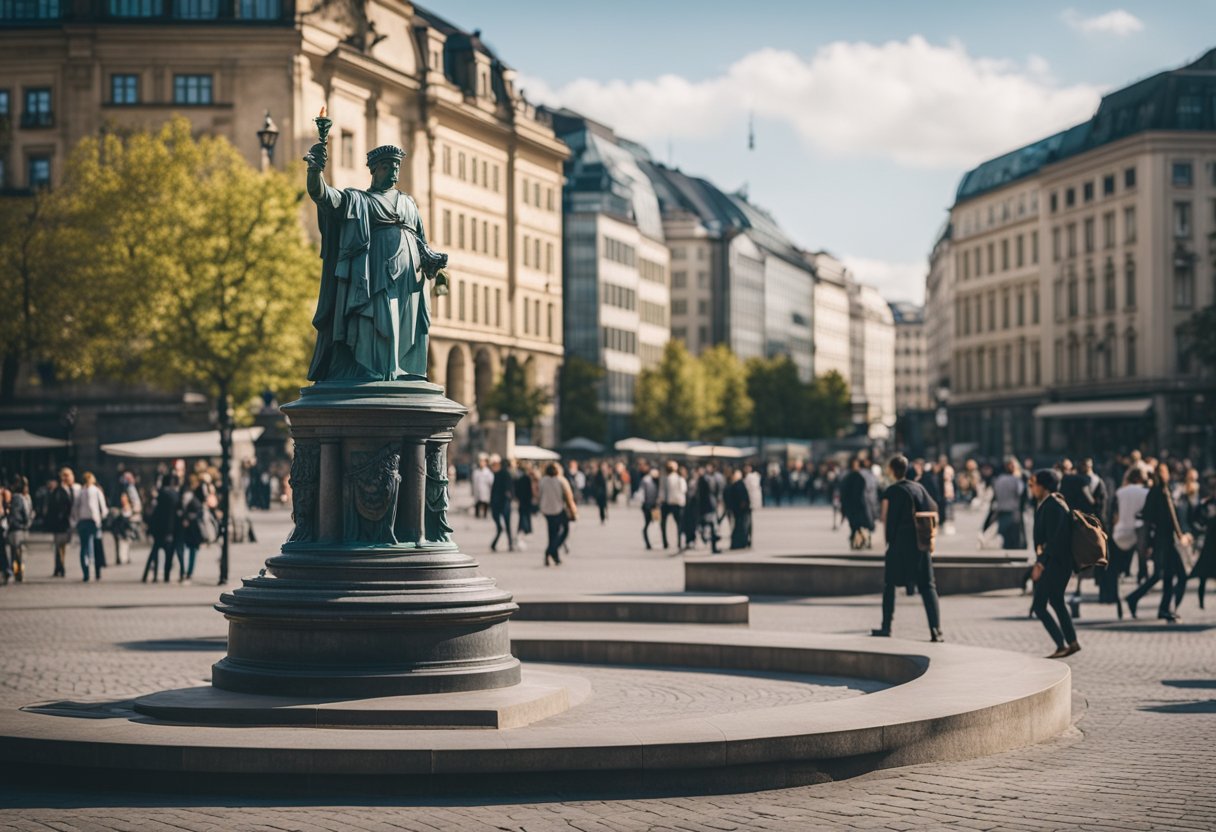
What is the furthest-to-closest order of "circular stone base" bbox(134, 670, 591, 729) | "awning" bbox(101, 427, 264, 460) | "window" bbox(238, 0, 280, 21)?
"window" bbox(238, 0, 280, 21) → "awning" bbox(101, 427, 264, 460) → "circular stone base" bbox(134, 670, 591, 729)

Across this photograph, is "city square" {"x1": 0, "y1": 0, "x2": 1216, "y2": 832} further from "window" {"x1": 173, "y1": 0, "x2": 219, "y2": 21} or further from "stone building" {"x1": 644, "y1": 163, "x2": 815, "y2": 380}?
"stone building" {"x1": 644, "y1": 163, "x2": 815, "y2": 380}

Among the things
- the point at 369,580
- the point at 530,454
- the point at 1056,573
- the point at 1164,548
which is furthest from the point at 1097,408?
the point at 369,580

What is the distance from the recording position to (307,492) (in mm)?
13023

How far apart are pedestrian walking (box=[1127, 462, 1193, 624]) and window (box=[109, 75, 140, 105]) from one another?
178 ft

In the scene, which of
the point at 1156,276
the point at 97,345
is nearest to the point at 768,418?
the point at 1156,276

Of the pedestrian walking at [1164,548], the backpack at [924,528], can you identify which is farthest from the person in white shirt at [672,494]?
the backpack at [924,528]

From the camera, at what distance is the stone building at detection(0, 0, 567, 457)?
6962cm

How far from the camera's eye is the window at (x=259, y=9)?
70750 mm

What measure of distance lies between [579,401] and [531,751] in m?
91.9

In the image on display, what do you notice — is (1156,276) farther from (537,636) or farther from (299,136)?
(537,636)

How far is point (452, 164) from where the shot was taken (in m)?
86.9

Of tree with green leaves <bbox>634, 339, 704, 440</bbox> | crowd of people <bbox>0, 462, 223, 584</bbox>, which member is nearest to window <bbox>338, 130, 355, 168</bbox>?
tree with green leaves <bbox>634, 339, 704, 440</bbox>

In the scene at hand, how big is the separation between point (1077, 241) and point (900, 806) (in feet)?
301

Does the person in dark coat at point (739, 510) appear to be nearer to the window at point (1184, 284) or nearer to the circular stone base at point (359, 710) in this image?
the circular stone base at point (359, 710)
